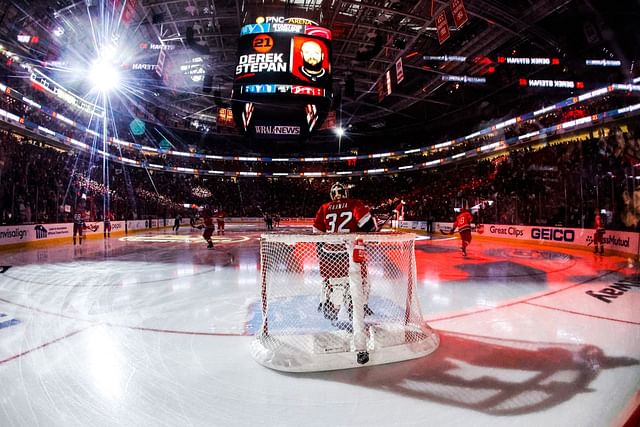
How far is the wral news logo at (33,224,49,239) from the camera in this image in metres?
13.4

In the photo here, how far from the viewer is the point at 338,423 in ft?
6.88

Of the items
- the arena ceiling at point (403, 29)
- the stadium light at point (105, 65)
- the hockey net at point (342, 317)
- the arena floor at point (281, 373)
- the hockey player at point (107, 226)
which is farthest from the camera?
the hockey player at point (107, 226)

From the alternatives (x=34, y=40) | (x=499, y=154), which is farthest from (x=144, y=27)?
(x=499, y=154)

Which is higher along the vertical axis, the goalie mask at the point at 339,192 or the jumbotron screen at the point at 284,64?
the jumbotron screen at the point at 284,64

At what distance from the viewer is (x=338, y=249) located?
12.3ft

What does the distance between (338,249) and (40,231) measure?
15.1 meters

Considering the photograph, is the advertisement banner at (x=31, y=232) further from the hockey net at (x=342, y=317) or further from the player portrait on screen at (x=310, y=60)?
the hockey net at (x=342, y=317)

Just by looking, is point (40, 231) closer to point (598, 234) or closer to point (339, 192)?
point (339, 192)

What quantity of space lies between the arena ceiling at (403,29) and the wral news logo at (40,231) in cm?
907

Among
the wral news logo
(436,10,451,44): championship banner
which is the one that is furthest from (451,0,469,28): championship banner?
the wral news logo

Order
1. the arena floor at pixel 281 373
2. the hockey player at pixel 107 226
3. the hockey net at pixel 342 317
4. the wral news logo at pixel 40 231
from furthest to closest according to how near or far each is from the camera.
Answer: the hockey player at pixel 107 226
the wral news logo at pixel 40 231
the hockey net at pixel 342 317
the arena floor at pixel 281 373

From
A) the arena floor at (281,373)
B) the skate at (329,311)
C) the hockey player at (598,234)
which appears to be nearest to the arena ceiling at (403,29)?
the hockey player at (598,234)

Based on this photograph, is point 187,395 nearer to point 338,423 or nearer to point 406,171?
point 338,423

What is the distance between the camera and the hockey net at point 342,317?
2.98 meters
